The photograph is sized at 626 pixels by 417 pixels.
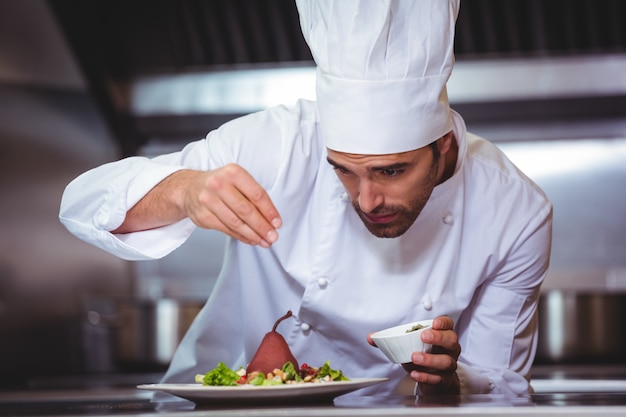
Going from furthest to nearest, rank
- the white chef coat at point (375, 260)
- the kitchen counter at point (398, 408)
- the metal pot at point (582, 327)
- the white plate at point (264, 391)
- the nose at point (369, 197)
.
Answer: the metal pot at point (582, 327) → the white chef coat at point (375, 260) → the nose at point (369, 197) → the white plate at point (264, 391) → the kitchen counter at point (398, 408)

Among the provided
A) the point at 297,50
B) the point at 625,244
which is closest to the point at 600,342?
the point at 625,244

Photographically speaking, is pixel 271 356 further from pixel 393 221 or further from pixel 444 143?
pixel 444 143

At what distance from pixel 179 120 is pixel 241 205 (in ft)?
6.61

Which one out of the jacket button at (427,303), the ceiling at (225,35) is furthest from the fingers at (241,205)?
the ceiling at (225,35)

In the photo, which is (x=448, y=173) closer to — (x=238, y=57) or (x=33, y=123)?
(x=238, y=57)

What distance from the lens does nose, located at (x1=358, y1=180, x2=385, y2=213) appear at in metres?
1.49

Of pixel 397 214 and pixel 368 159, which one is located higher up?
pixel 368 159

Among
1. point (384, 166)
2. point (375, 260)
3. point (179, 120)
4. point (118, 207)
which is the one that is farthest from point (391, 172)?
point (179, 120)

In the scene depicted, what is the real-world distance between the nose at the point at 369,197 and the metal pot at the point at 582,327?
1440 mm

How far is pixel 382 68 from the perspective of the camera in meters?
1.54

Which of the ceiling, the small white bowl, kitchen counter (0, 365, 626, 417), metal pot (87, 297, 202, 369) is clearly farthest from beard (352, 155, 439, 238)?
the ceiling

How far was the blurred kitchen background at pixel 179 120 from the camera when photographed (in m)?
2.95

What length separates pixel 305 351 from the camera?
5.94ft

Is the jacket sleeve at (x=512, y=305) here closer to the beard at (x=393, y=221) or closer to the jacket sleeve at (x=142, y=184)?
the beard at (x=393, y=221)
